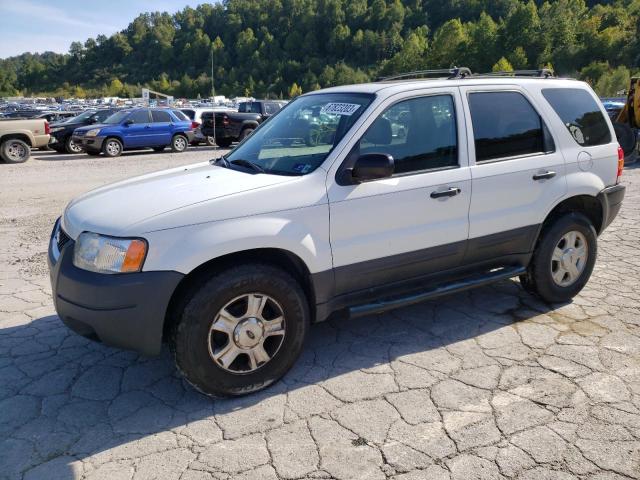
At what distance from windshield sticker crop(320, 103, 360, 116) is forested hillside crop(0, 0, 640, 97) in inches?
4317

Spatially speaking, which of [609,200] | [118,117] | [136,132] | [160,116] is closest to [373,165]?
[609,200]

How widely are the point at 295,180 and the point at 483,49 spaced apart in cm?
11484

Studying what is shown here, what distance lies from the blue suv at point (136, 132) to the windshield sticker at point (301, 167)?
15624mm

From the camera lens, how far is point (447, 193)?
3654 millimetres

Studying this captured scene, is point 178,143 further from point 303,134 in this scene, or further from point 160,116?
point 303,134

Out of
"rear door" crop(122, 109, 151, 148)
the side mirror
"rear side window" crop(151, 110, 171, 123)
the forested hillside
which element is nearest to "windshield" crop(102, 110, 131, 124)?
"rear door" crop(122, 109, 151, 148)

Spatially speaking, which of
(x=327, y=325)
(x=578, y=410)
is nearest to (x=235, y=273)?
(x=327, y=325)

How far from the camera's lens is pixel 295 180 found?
3.24m

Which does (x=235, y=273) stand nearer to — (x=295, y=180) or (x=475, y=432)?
(x=295, y=180)

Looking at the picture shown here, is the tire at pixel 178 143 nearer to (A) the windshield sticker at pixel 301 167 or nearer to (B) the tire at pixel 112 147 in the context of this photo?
(B) the tire at pixel 112 147

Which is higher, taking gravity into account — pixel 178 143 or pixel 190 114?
pixel 190 114

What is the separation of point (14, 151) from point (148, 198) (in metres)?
14.8

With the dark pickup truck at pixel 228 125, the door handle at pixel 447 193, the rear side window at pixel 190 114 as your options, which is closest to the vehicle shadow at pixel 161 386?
the door handle at pixel 447 193

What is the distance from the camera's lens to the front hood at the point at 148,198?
2957 millimetres
